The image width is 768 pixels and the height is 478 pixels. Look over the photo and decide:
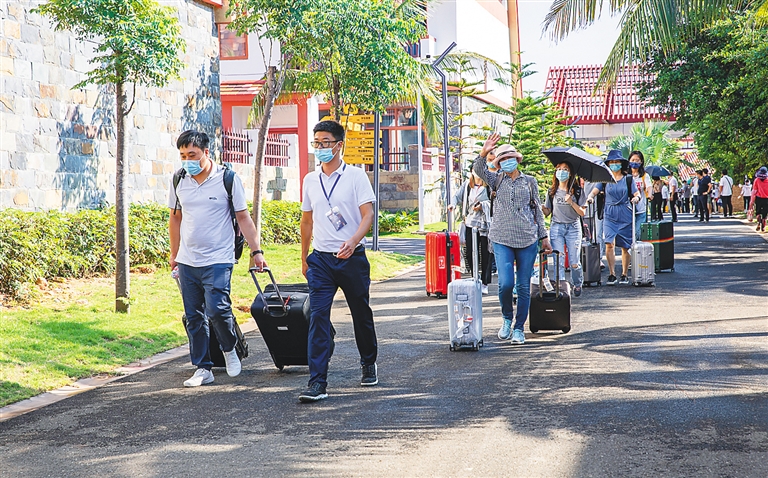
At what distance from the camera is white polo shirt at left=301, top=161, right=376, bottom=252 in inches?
268

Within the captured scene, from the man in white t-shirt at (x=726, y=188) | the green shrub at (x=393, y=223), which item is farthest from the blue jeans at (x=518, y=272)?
the man in white t-shirt at (x=726, y=188)

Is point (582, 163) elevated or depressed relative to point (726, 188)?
elevated

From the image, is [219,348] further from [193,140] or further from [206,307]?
[193,140]

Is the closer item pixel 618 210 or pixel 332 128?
pixel 332 128

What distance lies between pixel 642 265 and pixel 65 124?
8.12 meters

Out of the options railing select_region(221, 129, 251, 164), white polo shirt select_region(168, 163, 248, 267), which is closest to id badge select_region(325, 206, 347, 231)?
white polo shirt select_region(168, 163, 248, 267)

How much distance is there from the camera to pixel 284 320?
731 centimetres

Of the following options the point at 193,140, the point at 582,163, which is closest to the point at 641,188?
the point at 582,163

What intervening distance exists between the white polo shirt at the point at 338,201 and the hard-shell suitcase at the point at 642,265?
7338 millimetres

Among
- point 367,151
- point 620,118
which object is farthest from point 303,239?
point 620,118

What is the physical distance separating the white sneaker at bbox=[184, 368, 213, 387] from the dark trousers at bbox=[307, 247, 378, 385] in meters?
0.92

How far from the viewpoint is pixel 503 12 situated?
45719mm

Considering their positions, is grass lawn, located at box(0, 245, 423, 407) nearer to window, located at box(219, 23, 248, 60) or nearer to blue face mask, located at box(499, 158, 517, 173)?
blue face mask, located at box(499, 158, 517, 173)

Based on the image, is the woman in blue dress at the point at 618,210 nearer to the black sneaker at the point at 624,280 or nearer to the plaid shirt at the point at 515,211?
the black sneaker at the point at 624,280
